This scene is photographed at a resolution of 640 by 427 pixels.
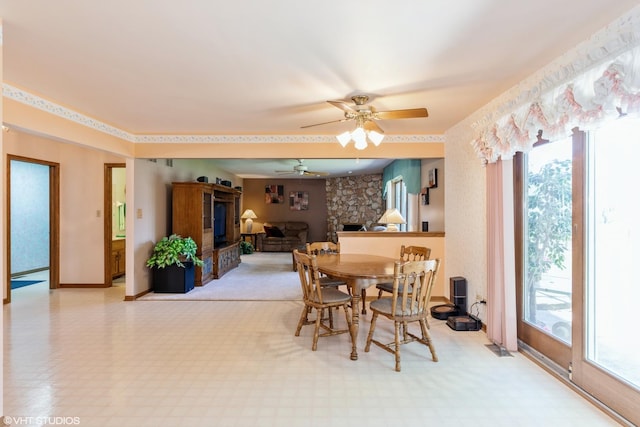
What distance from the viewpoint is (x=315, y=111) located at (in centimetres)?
334

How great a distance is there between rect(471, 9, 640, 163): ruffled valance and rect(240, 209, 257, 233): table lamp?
8.24 metres

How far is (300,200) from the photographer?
10.6 m

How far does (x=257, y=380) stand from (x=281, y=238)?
759 cm

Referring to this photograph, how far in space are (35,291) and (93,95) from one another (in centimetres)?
394

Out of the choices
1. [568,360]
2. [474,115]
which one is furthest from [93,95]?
[568,360]

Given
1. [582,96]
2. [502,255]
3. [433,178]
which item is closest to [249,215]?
[433,178]

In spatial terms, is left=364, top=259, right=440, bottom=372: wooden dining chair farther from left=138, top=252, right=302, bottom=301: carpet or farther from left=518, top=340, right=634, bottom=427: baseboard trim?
left=138, top=252, right=302, bottom=301: carpet

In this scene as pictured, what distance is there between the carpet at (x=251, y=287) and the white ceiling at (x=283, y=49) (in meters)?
2.64

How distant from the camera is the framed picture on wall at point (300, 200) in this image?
34.7 feet

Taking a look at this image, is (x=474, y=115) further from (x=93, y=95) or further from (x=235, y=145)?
(x=93, y=95)

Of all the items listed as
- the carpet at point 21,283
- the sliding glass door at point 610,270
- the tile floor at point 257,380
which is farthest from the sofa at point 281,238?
the sliding glass door at point 610,270

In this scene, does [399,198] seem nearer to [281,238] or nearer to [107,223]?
[281,238]

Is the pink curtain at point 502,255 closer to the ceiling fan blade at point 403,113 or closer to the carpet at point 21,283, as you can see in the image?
the ceiling fan blade at point 403,113

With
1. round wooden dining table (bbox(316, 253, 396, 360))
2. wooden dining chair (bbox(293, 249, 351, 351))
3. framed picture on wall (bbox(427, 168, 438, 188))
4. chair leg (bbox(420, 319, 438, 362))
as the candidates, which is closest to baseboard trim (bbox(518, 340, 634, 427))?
chair leg (bbox(420, 319, 438, 362))
